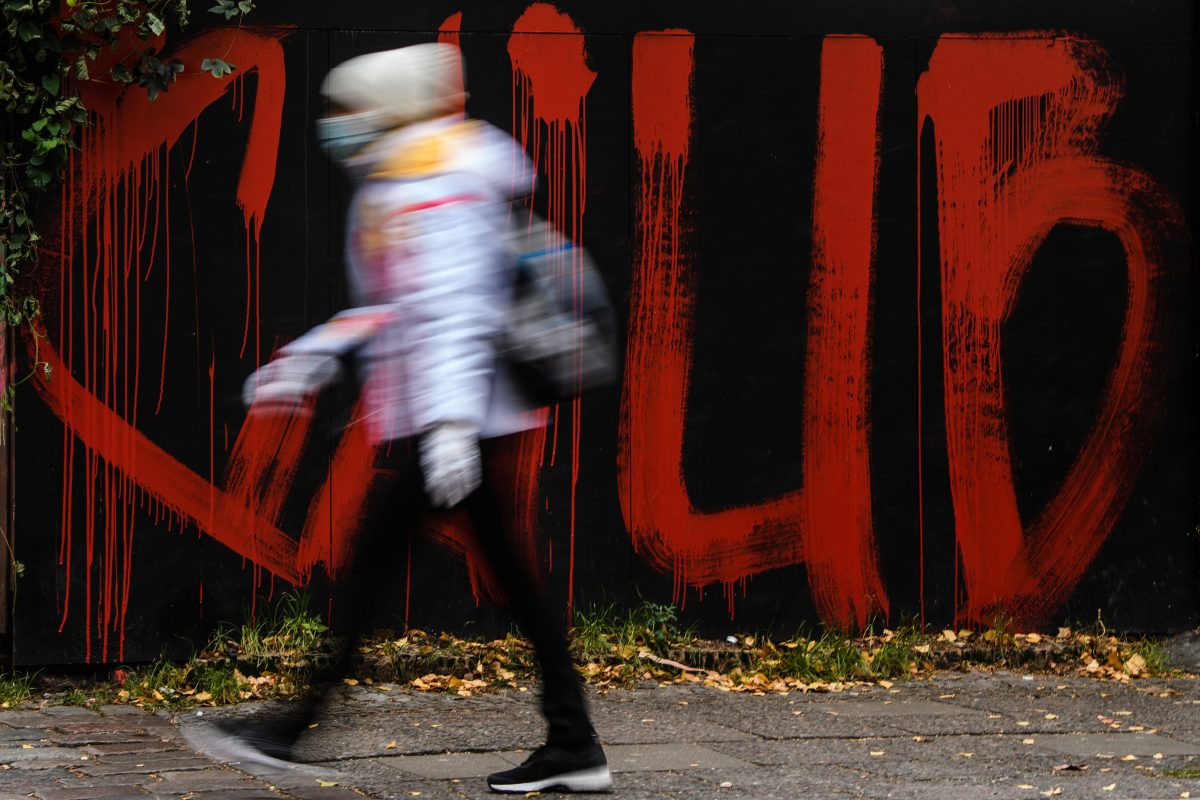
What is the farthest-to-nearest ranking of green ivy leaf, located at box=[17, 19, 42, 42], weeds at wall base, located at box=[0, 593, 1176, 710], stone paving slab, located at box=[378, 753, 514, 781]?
weeds at wall base, located at box=[0, 593, 1176, 710], green ivy leaf, located at box=[17, 19, 42, 42], stone paving slab, located at box=[378, 753, 514, 781]

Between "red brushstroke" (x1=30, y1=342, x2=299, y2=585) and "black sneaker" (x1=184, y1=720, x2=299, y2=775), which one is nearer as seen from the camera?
"black sneaker" (x1=184, y1=720, x2=299, y2=775)

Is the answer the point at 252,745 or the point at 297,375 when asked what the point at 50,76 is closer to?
the point at 297,375

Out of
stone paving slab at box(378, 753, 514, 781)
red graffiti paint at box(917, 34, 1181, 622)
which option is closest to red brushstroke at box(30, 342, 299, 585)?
stone paving slab at box(378, 753, 514, 781)

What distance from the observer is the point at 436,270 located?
4203 millimetres

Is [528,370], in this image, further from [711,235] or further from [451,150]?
[711,235]

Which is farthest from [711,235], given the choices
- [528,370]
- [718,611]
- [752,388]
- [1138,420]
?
[528,370]

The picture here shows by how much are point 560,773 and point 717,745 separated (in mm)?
945

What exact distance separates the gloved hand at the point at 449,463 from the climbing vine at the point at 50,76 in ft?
8.38

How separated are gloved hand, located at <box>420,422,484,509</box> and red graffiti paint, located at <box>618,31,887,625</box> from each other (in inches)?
97.5

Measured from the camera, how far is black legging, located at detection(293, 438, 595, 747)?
13.9 feet

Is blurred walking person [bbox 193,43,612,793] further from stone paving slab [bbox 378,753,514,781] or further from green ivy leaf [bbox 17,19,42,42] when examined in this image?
green ivy leaf [bbox 17,19,42,42]

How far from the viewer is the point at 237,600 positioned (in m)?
6.38

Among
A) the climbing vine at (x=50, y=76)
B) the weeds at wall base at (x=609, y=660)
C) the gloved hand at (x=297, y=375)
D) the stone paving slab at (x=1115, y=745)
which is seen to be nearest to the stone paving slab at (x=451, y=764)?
the weeds at wall base at (x=609, y=660)

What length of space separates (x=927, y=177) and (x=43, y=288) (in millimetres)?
3558
